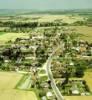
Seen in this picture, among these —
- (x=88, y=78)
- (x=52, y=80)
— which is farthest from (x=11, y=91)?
(x=88, y=78)

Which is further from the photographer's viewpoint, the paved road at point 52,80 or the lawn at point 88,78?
the lawn at point 88,78

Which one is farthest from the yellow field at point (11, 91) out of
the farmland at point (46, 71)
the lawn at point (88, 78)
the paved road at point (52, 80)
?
the lawn at point (88, 78)

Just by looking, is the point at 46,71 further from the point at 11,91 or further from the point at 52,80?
the point at 11,91

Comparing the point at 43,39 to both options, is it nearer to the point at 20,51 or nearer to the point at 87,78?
the point at 20,51

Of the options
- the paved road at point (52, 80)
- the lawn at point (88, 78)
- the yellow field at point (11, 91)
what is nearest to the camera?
the yellow field at point (11, 91)

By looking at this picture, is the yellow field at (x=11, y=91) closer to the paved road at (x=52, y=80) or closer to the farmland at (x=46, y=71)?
the farmland at (x=46, y=71)

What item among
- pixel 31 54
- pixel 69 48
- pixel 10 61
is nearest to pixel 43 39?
pixel 69 48

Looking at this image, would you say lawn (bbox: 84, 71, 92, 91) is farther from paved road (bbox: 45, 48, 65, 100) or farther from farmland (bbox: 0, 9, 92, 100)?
paved road (bbox: 45, 48, 65, 100)

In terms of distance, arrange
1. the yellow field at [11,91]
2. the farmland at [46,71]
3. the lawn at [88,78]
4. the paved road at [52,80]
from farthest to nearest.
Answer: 1. the lawn at [88,78]
2. the farmland at [46,71]
3. the paved road at [52,80]
4. the yellow field at [11,91]
